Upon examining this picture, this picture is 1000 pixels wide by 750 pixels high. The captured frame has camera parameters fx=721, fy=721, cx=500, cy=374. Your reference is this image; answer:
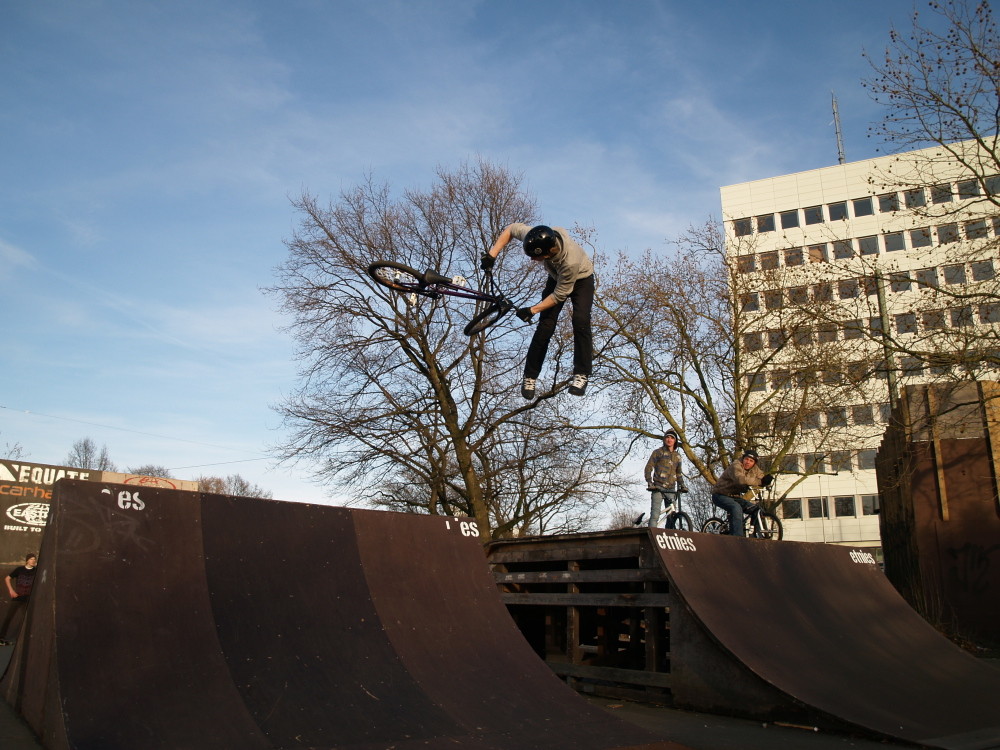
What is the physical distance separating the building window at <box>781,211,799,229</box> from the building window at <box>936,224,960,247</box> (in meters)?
42.0

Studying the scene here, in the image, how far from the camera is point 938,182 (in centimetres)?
1213

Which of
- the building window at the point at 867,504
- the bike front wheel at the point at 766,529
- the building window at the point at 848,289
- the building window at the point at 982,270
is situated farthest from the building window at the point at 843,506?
the bike front wheel at the point at 766,529

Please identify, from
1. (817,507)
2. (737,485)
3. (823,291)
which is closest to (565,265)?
(737,485)

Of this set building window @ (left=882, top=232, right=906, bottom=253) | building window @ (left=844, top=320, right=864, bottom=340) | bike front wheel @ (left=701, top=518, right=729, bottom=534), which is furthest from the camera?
building window @ (left=882, top=232, right=906, bottom=253)

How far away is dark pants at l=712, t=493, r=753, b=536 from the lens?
410 inches

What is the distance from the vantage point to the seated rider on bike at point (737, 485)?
10.3 meters

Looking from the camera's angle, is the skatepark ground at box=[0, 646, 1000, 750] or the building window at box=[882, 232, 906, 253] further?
the building window at box=[882, 232, 906, 253]

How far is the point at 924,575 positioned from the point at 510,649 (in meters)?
10.8

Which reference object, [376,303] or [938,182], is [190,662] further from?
[376,303]

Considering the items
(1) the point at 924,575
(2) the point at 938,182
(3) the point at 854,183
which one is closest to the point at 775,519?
(1) the point at 924,575

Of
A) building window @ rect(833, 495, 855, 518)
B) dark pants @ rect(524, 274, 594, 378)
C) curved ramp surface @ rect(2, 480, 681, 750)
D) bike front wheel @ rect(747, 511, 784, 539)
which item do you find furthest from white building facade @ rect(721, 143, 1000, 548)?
building window @ rect(833, 495, 855, 518)

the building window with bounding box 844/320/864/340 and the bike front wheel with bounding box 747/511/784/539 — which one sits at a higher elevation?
the building window with bounding box 844/320/864/340

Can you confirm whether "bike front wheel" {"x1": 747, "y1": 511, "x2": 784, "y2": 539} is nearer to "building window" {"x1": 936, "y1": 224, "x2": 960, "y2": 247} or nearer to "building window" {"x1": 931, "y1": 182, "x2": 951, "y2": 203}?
"building window" {"x1": 936, "y1": 224, "x2": 960, "y2": 247}

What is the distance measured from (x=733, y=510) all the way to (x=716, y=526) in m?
2.02
